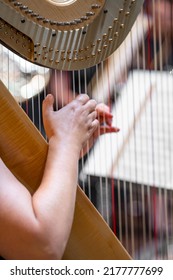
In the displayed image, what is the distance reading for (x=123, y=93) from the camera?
2.05 metres

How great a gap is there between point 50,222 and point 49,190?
71mm

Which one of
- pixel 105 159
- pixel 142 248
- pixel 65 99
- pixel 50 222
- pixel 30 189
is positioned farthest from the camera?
pixel 142 248

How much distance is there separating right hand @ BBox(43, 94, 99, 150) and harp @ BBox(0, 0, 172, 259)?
31 millimetres

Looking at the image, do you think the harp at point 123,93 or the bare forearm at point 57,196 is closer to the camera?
the bare forearm at point 57,196

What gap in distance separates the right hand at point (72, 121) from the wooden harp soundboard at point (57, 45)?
50 mm

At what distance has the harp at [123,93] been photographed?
170 centimetres

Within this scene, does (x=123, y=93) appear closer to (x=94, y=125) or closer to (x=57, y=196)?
(x=94, y=125)

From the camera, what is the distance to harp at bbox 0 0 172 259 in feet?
5.58

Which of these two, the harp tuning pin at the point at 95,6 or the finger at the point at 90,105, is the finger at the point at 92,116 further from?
the harp tuning pin at the point at 95,6

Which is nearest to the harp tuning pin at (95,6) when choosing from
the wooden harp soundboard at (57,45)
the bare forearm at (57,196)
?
the wooden harp soundboard at (57,45)

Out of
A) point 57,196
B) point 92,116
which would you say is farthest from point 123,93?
point 57,196

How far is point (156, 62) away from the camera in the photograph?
6.80ft

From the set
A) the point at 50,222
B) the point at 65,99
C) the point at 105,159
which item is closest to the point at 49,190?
the point at 50,222
